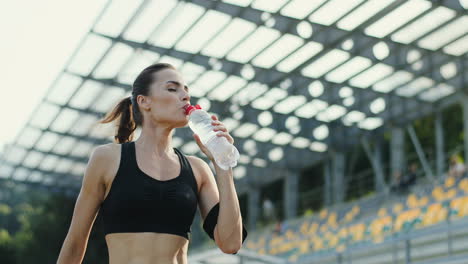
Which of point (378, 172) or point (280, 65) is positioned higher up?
point (280, 65)

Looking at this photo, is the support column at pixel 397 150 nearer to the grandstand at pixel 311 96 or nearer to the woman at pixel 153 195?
the grandstand at pixel 311 96

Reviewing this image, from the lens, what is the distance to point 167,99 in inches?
94.7

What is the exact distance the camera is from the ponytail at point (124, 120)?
2.61 metres

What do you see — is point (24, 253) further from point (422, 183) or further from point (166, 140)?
point (166, 140)

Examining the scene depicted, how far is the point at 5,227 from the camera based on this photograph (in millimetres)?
54125

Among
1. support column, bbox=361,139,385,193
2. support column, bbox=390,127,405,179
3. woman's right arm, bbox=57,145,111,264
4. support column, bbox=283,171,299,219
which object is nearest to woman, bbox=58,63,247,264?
woman's right arm, bbox=57,145,111,264

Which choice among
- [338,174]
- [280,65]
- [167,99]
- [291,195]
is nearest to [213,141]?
[167,99]

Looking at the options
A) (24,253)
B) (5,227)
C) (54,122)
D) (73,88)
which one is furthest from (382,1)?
(5,227)

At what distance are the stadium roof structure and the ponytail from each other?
13293mm

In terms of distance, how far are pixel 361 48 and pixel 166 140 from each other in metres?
17.3

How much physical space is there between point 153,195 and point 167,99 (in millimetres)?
330

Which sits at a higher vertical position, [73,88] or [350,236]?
[73,88]

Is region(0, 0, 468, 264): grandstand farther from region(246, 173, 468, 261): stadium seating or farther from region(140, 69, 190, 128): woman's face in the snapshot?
region(140, 69, 190, 128): woman's face

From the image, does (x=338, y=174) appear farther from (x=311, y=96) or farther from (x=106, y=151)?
(x=106, y=151)
